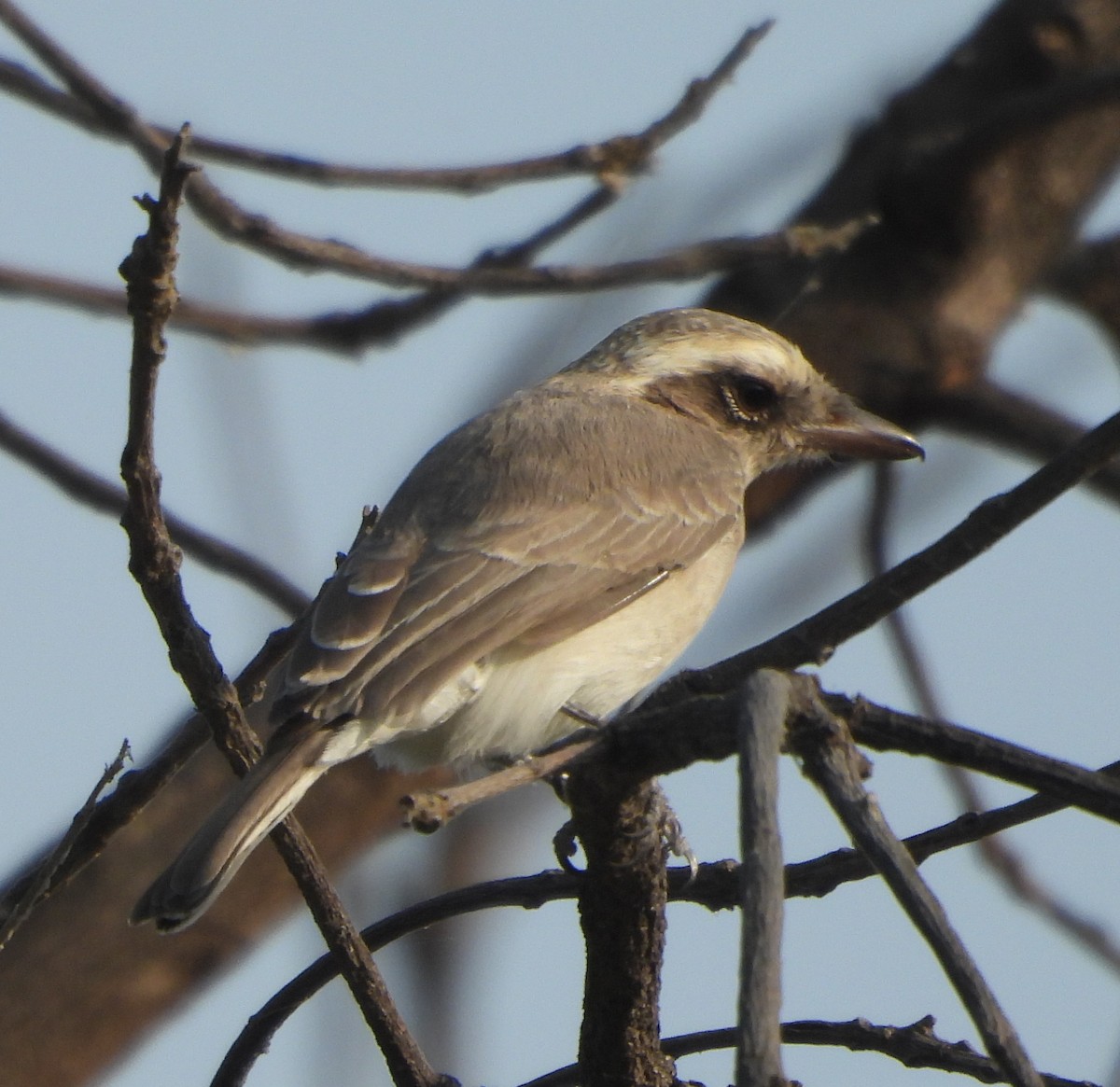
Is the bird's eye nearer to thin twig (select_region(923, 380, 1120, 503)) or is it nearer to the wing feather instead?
the wing feather

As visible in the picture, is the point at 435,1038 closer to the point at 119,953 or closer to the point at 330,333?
the point at 119,953

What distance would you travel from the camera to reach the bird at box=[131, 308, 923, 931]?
3.93 metres

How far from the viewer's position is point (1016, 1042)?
1.92 meters

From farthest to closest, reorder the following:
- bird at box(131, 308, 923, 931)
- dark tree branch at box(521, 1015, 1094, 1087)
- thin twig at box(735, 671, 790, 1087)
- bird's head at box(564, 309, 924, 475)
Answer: bird's head at box(564, 309, 924, 475) < bird at box(131, 308, 923, 931) < dark tree branch at box(521, 1015, 1094, 1087) < thin twig at box(735, 671, 790, 1087)

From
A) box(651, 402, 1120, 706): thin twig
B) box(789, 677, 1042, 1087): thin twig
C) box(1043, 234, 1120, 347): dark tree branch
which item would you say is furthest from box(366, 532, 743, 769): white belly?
box(1043, 234, 1120, 347): dark tree branch

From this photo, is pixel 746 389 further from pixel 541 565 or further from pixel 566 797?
pixel 566 797

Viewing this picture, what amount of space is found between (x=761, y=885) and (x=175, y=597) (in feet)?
4.14

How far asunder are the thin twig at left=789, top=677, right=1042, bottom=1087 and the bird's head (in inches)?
148

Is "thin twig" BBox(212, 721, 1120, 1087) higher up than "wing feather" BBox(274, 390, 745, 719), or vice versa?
"wing feather" BBox(274, 390, 745, 719)

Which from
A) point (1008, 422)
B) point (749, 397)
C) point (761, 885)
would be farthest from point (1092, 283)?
point (761, 885)

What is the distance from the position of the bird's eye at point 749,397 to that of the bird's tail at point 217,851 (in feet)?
9.01

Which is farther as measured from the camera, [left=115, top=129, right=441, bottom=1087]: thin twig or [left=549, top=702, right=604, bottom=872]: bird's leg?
[left=549, top=702, right=604, bottom=872]: bird's leg

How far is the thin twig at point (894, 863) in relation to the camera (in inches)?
74.9

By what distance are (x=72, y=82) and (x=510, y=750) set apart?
1.90 metres
